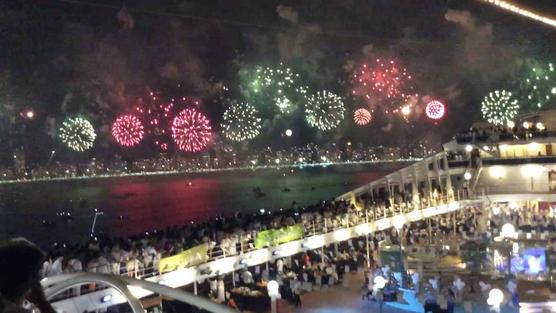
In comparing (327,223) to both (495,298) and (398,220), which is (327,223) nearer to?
(398,220)

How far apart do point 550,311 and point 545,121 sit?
2497 centimetres

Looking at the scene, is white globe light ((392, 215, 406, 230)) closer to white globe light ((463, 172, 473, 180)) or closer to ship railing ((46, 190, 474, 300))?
ship railing ((46, 190, 474, 300))

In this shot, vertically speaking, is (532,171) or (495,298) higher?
(532,171)

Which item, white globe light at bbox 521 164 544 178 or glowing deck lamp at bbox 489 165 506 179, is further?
glowing deck lamp at bbox 489 165 506 179

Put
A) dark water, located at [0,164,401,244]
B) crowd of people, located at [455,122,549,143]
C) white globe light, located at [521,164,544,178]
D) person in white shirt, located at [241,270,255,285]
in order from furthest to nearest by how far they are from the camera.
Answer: dark water, located at [0,164,401,244], crowd of people, located at [455,122,549,143], white globe light, located at [521,164,544,178], person in white shirt, located at [241,270,255,285]

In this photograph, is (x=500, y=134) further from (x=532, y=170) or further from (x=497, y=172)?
(x=532, y=170)

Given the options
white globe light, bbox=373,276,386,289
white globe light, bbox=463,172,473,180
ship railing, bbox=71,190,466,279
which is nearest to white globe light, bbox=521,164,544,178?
white globe light, bbox=463,172,473,180

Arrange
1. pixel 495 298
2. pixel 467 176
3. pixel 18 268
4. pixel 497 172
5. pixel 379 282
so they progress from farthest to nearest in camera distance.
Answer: pixel 497 172, pixel 467 176, pixel 379 282, pixel 495 298, pixel 18 268

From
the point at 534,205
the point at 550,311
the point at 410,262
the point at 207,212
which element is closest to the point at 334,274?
the point at 410,262

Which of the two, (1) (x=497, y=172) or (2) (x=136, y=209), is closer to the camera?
(1) (x=497, y=172)

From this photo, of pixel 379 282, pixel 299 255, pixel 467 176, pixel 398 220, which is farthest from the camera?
pixel 467 176

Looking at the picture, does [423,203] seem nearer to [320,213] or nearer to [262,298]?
[320,213]

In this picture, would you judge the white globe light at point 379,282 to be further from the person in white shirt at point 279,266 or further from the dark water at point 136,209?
the dark water at point 136,209

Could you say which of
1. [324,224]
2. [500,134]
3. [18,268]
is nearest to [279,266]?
[324,224]
